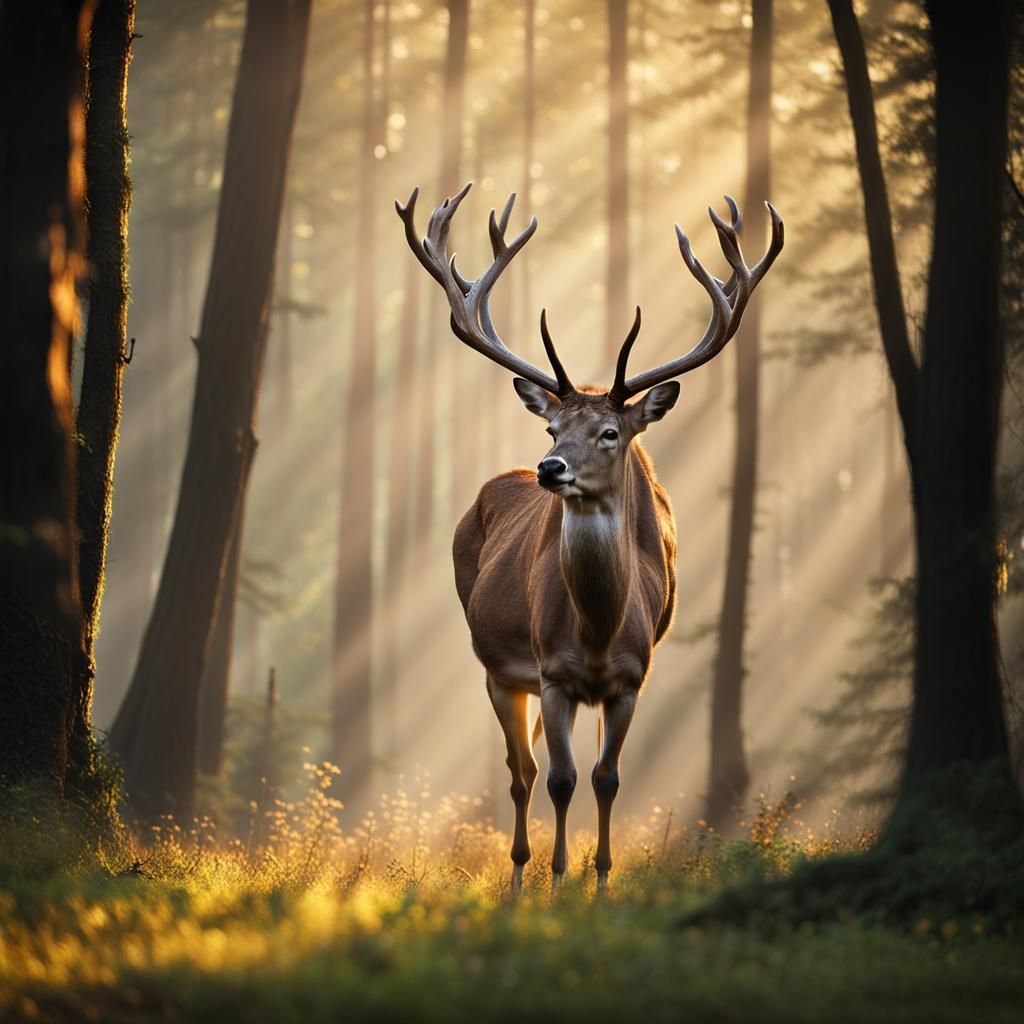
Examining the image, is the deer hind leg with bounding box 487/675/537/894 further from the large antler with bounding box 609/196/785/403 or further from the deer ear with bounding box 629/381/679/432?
the large antler with bounding box 609/196/785/403

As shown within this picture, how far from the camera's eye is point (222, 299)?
1442 cm

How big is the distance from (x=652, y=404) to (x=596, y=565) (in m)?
1.16

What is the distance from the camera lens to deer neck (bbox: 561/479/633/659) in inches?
336

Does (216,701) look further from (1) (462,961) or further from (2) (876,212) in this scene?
(1) (462,961)

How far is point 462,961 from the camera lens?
4645 millimetres

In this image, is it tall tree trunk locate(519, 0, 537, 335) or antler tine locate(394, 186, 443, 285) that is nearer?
antler tine locate(394, 186, 443, 285)

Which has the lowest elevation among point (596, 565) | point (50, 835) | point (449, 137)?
point (50, 835)

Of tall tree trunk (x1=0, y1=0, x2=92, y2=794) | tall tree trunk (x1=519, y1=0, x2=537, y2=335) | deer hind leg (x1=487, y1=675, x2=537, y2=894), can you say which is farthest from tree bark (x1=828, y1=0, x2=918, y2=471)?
tall tree trunk (x1=519, y1=0, x2=537, y2=335)

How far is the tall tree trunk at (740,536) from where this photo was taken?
707 inches

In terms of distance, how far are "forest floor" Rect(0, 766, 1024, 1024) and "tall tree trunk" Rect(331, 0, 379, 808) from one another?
19.2 metres

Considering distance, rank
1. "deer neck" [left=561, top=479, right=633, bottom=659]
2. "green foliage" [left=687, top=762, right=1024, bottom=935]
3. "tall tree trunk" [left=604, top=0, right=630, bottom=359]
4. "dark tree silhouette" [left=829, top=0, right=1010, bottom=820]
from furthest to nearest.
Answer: "tall tree trunk" [left=604, top=0, right=630, bottom=359]
"deer neck" [left=561, top=479, right=633, bottom=659]
"dark tree silhouette" [left=829, top=0, right=1010, bottom=820]
"green foliage" [left=687, top=762, right=1024, bottom=935]

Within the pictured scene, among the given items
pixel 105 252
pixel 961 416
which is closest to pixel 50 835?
pixel 105 252

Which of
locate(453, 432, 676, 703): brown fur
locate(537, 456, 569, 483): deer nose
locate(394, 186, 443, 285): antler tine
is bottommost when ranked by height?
locate(453, 432, 676, 703): brown fur

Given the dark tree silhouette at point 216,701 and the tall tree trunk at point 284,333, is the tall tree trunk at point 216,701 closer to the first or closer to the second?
the dark tree silhouette at point 216,701
